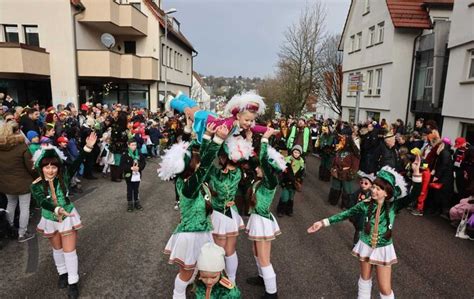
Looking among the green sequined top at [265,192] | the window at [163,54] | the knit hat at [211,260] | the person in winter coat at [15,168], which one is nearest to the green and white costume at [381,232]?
the green sequined top at [265,192]

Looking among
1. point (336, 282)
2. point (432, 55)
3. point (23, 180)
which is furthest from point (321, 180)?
point (432, 55)

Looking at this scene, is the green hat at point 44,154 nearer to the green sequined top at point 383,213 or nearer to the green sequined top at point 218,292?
the green sequined top at point 218,292

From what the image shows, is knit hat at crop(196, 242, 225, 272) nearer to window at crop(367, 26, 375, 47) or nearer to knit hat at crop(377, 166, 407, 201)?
knit hat at crop(377, 166, 407, 201)

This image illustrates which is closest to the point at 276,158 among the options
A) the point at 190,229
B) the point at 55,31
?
the point at 190,229

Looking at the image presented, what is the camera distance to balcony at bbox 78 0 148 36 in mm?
17516

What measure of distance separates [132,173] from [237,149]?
4338mm

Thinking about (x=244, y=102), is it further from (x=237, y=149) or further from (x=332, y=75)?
(x=332, y=75)

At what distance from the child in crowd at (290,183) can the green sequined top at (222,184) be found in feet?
11.6

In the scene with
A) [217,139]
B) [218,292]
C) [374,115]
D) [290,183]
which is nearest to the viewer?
[218,292]

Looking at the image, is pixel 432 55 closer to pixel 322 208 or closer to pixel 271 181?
pixel 322 208

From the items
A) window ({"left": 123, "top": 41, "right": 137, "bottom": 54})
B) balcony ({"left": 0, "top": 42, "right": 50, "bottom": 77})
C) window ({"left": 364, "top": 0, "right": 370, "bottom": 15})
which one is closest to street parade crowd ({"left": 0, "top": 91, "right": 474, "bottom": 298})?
balcony ({"left": 0, "top": 42, "right": 50, "bottom": 77})

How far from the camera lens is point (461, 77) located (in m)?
11.7

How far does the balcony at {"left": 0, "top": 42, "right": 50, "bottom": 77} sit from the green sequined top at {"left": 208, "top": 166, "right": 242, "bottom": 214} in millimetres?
15710

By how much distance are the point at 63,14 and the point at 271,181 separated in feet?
58.1
